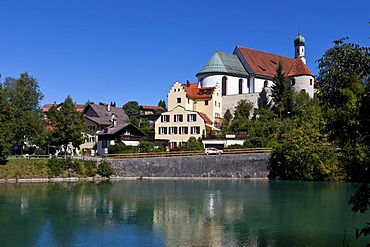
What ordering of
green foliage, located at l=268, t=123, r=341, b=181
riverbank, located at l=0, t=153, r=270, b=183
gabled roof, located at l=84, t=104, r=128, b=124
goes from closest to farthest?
green foliage, located at l=268, t=123, r=341, b=181
riverbank, located at l=0, t=153, r=270, b=183
gabled roof, located at l=84, t=104, r=128, b=124

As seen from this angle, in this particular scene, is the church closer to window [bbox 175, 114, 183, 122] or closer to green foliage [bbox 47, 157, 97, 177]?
window [bbox 175, 114, 183, 122]

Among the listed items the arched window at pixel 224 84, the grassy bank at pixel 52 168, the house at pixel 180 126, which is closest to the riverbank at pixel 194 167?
the grassy bank at pixel 52 168

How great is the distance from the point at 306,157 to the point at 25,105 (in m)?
35.9

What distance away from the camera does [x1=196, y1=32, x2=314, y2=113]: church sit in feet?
229

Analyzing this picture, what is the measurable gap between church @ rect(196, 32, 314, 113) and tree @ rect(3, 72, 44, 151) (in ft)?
89.6

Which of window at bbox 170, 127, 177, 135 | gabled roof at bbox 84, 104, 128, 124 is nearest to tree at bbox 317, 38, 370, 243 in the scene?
window at bbox 170, 127, 177, 135

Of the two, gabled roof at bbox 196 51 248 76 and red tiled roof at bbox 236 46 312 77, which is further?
red tiled roof at bbox 236 46 312 77

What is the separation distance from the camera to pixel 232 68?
7381 cm

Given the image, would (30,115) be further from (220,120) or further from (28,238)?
(28,238)

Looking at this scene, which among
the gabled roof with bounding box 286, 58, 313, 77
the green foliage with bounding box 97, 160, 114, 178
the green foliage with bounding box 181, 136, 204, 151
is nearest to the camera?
the green foliage with bounding box 97, 160, 114, 178

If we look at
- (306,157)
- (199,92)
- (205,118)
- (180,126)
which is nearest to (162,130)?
(180,126)

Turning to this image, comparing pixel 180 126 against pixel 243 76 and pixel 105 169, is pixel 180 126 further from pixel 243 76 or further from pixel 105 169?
pixel 243 76

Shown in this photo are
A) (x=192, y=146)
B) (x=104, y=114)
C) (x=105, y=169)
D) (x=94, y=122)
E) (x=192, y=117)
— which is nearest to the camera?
(x=105, y=169)

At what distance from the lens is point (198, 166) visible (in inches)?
1925
